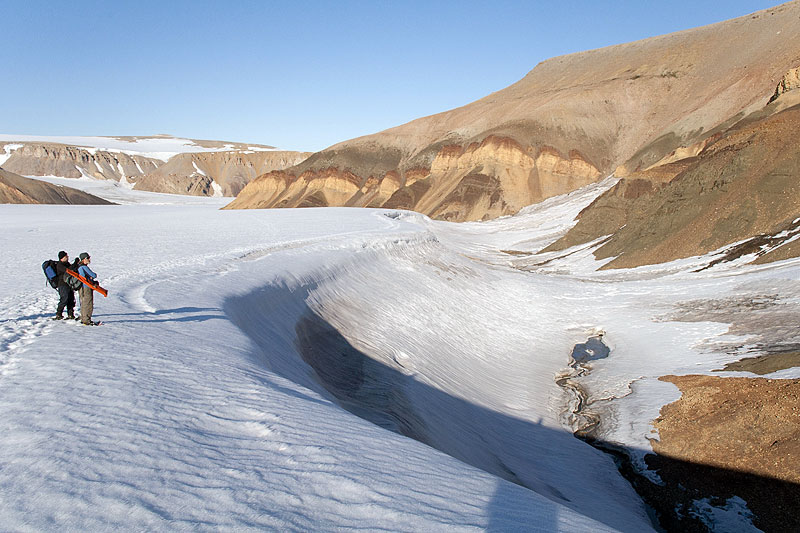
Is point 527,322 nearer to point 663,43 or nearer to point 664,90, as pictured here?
point 664,90

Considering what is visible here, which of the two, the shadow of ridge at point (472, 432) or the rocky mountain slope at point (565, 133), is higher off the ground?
the rocky mountain slope at point (565, 133)

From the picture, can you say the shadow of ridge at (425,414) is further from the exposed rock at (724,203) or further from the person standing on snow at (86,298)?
the exposed rock at (724,203)

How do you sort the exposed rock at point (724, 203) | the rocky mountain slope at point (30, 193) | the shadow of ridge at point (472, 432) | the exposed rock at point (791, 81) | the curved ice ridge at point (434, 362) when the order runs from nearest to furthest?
the shadow of ridge at point (472, 432) → the curved ice ridge at point (434, 362) → the exposed rock at point (724, 203) → the exposed rock at point (791, 81) → the rocky mountain slope at point (30, 193)

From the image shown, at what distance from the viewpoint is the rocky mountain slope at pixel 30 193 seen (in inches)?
2842

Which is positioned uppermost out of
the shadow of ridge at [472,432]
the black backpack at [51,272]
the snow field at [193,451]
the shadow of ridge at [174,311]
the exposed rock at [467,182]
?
the exposed rock at [467,182]

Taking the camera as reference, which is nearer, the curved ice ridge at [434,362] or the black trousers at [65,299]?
the black trousers at [65,299]

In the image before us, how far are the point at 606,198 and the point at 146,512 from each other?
149 ft

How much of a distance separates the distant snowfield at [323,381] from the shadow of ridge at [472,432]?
79mm

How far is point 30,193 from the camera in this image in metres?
79.4

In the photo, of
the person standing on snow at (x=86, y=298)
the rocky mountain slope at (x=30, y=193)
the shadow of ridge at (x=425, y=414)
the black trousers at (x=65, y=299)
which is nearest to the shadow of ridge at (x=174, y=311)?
the shadow of ridge at (x=425, y=414)

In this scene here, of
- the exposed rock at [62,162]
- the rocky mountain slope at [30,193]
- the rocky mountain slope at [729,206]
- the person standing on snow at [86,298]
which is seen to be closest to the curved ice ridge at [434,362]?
the person standing on snow at [86,298]

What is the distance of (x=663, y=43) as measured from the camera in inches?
3807

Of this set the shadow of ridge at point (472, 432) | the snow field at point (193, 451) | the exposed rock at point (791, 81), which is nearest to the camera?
the snow field at point (193, 451)

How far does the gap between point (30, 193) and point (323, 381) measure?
85.4 meters
